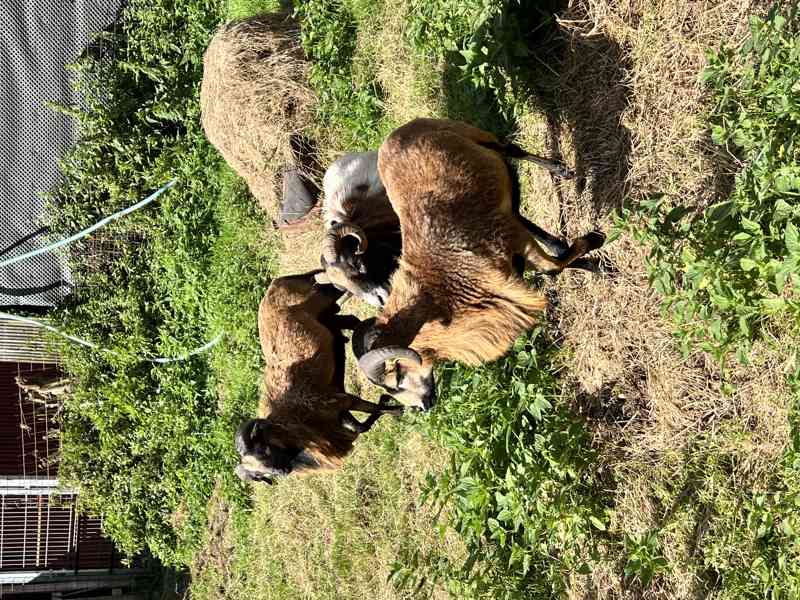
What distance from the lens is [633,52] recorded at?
4.44 metres

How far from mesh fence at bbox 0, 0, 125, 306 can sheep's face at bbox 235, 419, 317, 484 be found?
25.7ft

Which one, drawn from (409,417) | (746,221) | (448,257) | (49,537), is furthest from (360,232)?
(49,537)

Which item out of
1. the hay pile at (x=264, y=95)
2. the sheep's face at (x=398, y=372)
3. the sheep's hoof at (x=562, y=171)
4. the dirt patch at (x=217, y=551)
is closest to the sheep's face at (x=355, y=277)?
the sheep's face at (x=398, y=372)

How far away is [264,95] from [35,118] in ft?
14.5

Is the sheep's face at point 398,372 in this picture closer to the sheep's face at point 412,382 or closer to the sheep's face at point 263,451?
the sheep's face at point 412,382

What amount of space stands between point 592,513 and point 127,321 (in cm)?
801

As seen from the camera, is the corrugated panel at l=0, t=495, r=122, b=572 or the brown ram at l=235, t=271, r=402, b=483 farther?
the corrugated panel at l=0, t=495, r=122, b=572

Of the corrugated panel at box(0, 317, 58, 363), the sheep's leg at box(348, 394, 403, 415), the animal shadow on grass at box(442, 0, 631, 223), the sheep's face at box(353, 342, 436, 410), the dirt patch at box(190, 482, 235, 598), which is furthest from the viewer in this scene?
the corrugated panel at box(0, 317, 58, 363)

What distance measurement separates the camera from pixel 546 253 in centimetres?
395

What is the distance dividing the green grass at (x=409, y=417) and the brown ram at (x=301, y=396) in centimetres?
118

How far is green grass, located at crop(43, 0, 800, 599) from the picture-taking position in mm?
3582

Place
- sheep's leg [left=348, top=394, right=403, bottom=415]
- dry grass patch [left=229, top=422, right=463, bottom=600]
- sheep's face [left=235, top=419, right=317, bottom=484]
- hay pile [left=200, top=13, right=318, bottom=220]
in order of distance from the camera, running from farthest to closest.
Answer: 1. hay pile [left=200, top=13, right=318, bottom=220]
2. dry grass patch [left=229, top=422, right=463, bottom=600]
3. sheep's leg [left=348, top=394, right=403, bottom=415]
4. sheep's face [left=235, top=419, right=317, bottom=484]

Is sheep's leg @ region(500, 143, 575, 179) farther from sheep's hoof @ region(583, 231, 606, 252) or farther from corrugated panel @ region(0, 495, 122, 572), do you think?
corrugated panel @ region(0, 495, 122, 572)

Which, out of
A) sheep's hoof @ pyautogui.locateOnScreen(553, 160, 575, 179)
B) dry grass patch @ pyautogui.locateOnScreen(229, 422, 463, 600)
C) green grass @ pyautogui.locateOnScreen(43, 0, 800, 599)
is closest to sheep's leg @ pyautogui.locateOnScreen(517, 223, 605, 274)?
green grass @ pyautogui.locateOnScreen(43, 0, 800, 599)
